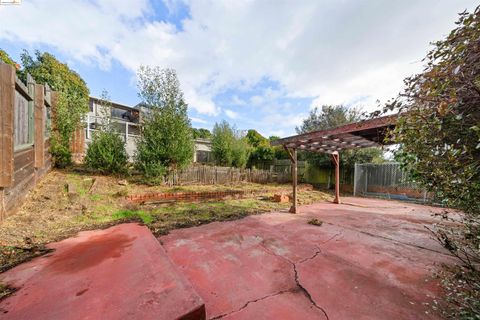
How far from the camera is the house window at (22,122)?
3.09 meters

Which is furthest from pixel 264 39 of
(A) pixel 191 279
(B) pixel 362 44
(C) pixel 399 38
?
(A) pixel 191 279

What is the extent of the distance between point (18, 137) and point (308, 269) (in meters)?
5.20

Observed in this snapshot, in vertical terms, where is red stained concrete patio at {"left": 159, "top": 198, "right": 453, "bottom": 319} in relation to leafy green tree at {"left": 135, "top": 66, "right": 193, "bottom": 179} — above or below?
below

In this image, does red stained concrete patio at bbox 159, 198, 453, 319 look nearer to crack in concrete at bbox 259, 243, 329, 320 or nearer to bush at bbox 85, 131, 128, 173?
crack in concrete at bbox 259, 243, 329, 320

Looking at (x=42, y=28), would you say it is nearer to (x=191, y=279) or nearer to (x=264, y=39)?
(x=264, y=39)

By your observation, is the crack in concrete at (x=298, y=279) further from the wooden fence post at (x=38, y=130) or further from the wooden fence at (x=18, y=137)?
the wooden fence post at (x=38, y=130)

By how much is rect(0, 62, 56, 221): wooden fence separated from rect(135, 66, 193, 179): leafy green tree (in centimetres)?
257

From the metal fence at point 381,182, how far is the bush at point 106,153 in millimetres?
11042

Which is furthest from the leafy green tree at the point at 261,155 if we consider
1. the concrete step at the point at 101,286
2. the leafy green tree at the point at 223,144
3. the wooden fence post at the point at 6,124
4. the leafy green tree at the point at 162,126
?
the wooden fence post at the point at 6,124

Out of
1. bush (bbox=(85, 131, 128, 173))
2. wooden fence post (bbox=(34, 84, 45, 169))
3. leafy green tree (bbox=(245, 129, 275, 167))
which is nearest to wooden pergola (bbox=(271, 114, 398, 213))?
bush (bbox=(85, 131, 128, 173))

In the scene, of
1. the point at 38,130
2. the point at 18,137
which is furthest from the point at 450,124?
the point at 38,130

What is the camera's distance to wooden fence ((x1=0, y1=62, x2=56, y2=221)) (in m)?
2.46

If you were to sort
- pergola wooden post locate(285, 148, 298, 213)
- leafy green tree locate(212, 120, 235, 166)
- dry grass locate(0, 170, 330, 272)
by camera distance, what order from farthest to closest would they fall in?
leafy green tree locate(212, 120, 235, 166)
pergola wooden post locate(285, 148, 298, 213)
dry grass locate(0, 170, 330, 272)

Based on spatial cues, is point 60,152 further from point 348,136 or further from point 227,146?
point 348,136
